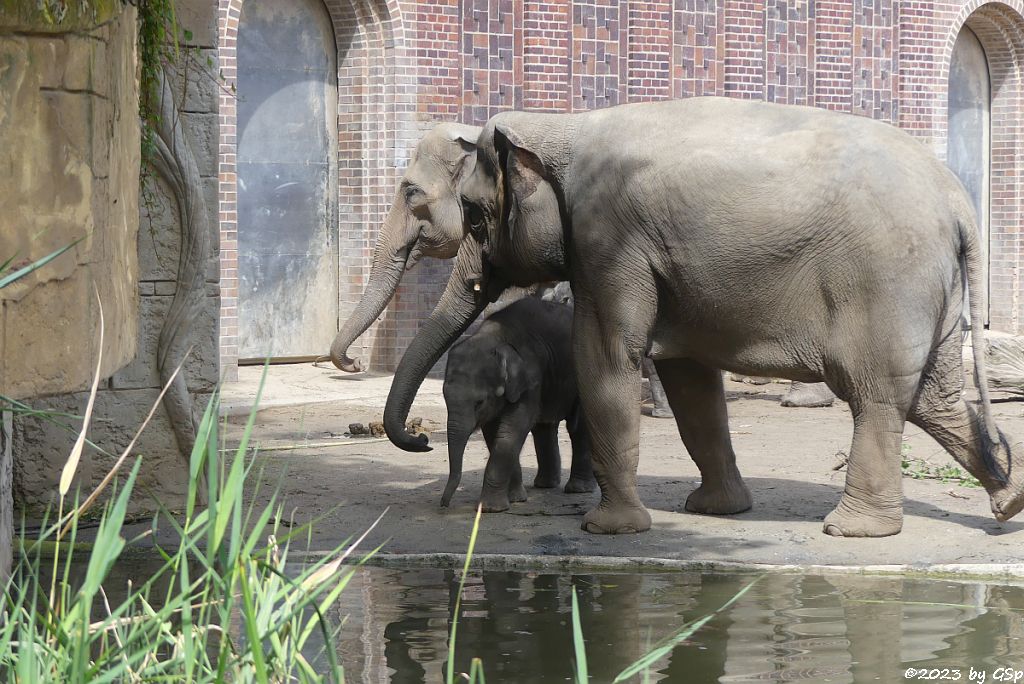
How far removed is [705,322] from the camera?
7.22 metres

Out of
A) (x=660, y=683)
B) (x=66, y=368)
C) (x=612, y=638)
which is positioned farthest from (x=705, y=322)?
(x=66, y=368)

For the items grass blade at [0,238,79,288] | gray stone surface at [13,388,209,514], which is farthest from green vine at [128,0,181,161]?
grass blade at [0,238,79,288]

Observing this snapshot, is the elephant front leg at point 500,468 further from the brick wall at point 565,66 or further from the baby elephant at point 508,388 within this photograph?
the brick wall at point 565,66

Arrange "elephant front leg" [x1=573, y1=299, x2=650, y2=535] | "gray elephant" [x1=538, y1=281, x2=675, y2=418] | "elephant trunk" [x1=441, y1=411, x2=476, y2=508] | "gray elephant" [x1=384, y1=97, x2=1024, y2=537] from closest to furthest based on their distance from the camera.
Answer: "gray elephant" [x1=384, y1=97, x2=1024, y2=537] → "elephant front leg" [x1=573, y1=299, x2=650, y2=535] → "elephant trunk" [x1=441, y1=411, x2=476, y2=508] → "gray elephant" [x1=538, y1=281, x2=675, y2=418]

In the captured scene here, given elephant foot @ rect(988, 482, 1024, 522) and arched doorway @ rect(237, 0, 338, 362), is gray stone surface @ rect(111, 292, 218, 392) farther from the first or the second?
arched doorway @ rect(237, 0, 338, 362)

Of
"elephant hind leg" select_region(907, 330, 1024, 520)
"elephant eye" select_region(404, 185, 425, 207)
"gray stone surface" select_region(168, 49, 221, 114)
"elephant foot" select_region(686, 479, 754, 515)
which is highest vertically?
"gray stone surface" select_region(168, 49, 221, 114)

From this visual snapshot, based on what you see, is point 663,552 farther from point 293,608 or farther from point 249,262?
point 249,262

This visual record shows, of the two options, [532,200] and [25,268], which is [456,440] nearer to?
[532,200]

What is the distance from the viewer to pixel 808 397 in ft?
41.8

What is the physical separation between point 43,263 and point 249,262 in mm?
11832

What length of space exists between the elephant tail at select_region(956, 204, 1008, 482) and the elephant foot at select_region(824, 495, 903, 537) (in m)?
0.50

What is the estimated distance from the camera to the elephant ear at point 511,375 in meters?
7.82

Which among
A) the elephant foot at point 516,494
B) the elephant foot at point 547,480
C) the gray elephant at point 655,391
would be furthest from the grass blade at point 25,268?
the gray elephant at point 655,391

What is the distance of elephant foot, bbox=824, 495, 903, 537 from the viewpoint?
709 cm
